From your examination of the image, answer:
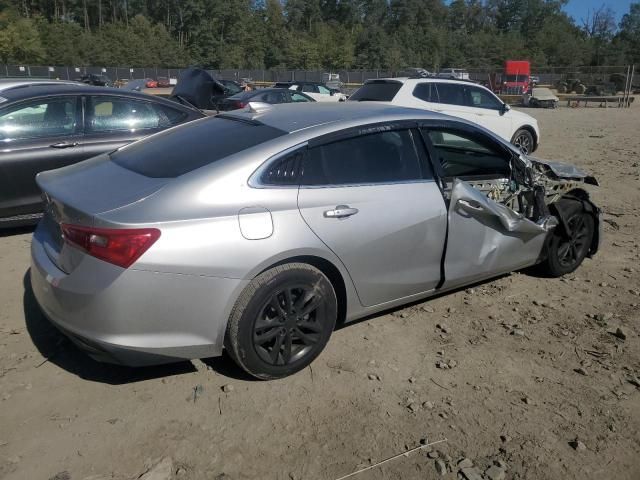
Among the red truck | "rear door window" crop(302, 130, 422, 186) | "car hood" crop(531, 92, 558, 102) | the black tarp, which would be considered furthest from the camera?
the red truck

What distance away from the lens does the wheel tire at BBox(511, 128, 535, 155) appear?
1144 centimetres

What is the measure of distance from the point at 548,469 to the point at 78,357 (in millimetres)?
2749

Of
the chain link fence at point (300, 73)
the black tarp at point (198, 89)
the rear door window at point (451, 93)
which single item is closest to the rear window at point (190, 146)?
the black tarp at point (198, 89)

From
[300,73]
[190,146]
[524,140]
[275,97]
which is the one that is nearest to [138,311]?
[190,146]

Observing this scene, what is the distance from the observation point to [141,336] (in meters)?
2.79

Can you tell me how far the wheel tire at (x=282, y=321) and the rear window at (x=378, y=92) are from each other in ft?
26.0

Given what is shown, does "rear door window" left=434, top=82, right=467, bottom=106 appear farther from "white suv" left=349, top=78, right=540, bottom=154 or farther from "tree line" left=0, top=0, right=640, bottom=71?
"tree line" left=0, top=0, right=640, bottom=71

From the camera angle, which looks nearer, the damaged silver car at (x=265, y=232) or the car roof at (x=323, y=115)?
the damaged silver car at (x=265, y=232)

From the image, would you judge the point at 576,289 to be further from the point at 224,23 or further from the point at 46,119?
the point at 224,23

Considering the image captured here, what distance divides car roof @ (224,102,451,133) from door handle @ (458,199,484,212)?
635mm

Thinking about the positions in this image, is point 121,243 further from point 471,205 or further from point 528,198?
point 528,198

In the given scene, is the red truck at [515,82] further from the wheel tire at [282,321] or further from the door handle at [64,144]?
the wheel tire at [282,321]

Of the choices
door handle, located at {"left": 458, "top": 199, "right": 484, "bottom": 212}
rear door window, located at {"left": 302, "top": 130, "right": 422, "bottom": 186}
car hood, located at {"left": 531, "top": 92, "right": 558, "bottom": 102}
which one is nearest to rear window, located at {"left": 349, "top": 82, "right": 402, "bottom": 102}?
door handle, located at {"left": 458, "top": 199, "right": 484, "bottom": 212}

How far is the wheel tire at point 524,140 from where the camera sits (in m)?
11.4
